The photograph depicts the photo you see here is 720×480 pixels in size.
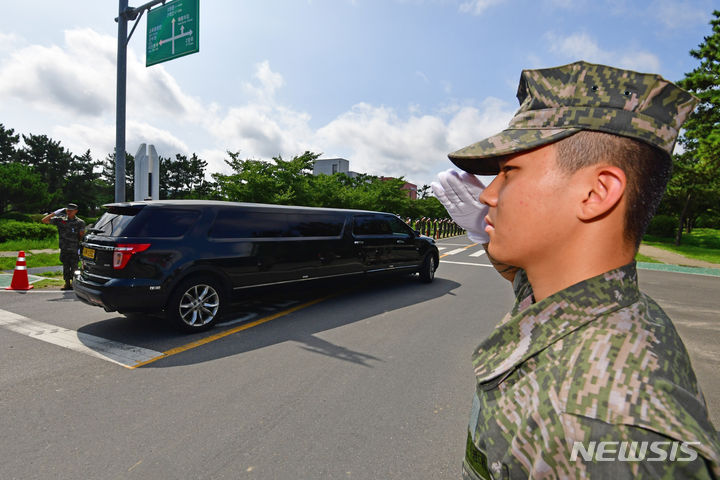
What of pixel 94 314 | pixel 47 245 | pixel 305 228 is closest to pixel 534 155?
pixel 305 228

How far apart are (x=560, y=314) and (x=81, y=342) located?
528cm

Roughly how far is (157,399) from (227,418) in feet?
2.31

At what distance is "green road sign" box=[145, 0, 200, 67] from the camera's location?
8.10m

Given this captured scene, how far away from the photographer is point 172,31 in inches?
328

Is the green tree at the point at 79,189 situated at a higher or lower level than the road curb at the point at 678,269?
higher

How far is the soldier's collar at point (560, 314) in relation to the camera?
0.71 metres

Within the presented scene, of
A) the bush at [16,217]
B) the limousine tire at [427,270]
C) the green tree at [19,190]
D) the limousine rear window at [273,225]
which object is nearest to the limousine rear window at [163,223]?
the limousine rear window at [273,225]

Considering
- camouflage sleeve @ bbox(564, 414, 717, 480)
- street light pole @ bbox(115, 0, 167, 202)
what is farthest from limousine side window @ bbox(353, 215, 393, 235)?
camouflage sleeve @ bbox(564, 414, 717, 480)

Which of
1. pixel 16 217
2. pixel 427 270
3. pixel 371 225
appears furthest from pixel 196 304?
pixel 16 217

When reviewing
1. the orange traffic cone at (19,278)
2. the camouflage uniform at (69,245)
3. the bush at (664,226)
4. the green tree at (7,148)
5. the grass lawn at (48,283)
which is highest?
the green tree at (7,148)

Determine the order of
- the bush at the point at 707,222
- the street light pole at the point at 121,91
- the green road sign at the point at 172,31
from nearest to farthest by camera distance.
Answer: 1. the green road sign at the point at 172,31
2. the street light pole at the point at 121,91
3. the bush at the point at 707,222

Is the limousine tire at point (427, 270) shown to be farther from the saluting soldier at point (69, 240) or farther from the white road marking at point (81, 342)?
the saluting soldier at point (69, 240)

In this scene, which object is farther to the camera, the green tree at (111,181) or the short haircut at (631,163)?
the green tree at (111,181)

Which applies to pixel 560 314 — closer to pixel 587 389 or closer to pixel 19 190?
pixel 587 389
